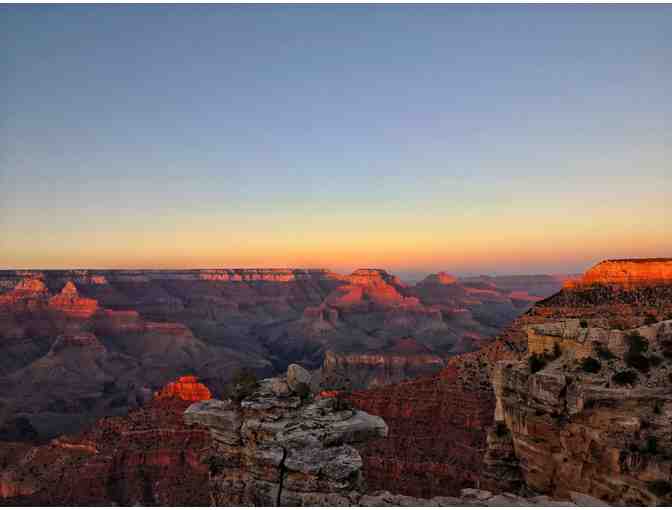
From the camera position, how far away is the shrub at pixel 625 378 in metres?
18.3

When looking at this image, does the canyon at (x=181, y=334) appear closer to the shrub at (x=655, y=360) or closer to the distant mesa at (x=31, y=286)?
the distant mesa at (x=31, y=286)

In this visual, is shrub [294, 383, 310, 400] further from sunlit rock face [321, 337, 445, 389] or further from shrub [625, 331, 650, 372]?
sunlit rock face [321, 337, 445, 389]

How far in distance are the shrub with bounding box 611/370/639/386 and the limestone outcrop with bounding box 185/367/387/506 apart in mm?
8908

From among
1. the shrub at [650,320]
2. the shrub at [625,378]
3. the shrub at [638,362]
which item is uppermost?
the shrub at [650,320]

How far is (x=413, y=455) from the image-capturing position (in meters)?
33.3

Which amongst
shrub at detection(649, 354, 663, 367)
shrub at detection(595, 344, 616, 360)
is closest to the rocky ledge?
shrub at detection(649, 354, 663, 367)

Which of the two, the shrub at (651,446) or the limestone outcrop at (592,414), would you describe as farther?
the limestone outcrop at (592,414)

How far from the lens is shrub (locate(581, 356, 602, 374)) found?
19766mm

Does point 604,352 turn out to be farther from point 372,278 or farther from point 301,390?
point 372,278

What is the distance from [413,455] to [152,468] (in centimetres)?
1761

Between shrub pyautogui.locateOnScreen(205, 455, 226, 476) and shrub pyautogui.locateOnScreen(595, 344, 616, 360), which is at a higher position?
shrub pyautogui.locateOnScreen(595, 344, 616, 360)

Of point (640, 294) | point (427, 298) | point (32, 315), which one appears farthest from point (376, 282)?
point (640, 294)

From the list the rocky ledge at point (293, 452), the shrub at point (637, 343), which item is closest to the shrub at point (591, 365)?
the shrub at point (637, 343)

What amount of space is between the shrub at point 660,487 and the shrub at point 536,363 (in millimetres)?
6560
